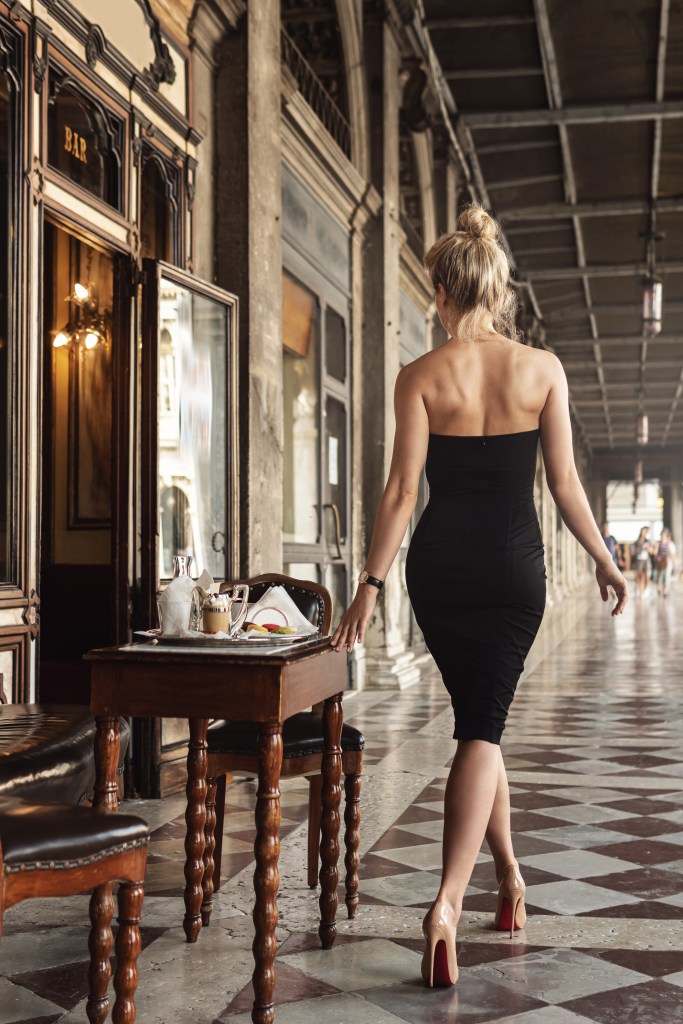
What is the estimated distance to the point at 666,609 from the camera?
68.8ft

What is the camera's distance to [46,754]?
2.93 m

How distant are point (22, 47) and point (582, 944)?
354 centimetres

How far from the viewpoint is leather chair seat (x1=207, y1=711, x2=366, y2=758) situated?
11.0ft

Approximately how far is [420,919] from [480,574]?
1.12m

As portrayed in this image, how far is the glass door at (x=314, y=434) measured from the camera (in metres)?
8.04

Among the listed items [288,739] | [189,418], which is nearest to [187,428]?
[189,418]

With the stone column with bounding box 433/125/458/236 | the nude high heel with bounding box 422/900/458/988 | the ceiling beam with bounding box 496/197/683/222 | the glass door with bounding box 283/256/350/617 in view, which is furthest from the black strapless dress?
the ceiling beam with bounding box 496/197/683/222

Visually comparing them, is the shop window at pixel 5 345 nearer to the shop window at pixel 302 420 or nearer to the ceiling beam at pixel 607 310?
Result: the shop window at pixel 302 420

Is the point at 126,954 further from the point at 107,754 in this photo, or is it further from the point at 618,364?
the point at 618,364

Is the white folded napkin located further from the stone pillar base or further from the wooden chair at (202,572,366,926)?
the stone pillar base

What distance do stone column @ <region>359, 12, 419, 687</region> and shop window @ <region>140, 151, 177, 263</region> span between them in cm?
405

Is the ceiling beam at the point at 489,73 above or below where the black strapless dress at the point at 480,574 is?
above

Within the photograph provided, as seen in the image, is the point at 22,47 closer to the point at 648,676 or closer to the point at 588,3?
the point at 588,3

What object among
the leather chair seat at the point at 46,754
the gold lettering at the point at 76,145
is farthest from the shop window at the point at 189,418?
the leather chair seat at the point at 46,754
